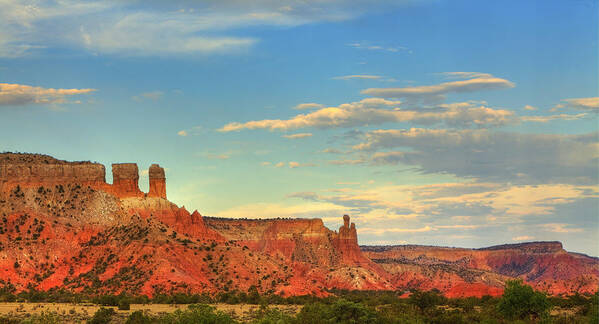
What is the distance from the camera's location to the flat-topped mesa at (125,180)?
14260 cm

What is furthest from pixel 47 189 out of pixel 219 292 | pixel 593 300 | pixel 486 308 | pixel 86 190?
pixel 593 300

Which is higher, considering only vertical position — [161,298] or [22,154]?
[22,154]

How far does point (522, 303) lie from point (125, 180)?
83003 mm

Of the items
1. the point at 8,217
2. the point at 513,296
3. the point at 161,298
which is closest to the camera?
the point at 513,296

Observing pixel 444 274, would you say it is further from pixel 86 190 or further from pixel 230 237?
pixel 86 190

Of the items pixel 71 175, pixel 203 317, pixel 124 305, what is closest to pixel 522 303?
pixel 203 317

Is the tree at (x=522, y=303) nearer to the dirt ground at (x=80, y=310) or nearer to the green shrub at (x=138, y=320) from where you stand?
the dirt ground at (x=80, y=310)

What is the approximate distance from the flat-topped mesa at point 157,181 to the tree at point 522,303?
79.5m

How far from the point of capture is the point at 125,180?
144m

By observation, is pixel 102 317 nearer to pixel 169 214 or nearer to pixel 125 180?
pixel 169 214

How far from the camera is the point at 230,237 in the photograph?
19425 cm

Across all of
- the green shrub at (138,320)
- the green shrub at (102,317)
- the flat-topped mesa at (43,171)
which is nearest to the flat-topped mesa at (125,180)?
the flat-topped mesa at (43,171)

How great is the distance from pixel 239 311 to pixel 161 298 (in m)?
16.3

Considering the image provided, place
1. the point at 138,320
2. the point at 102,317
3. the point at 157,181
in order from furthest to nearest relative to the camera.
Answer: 1. the point at 157,181
2. the point at 102,317
3. the point at 138,320
